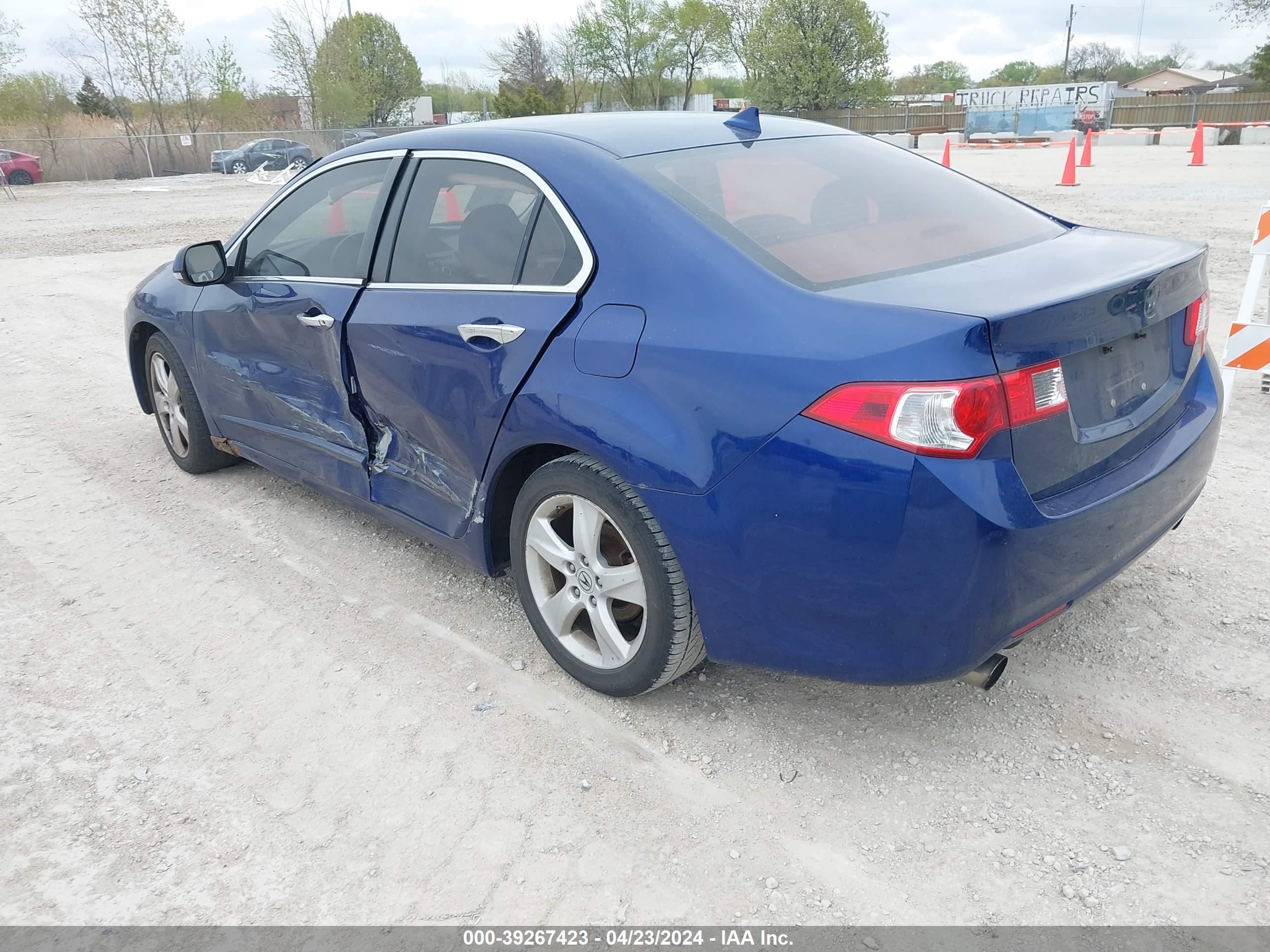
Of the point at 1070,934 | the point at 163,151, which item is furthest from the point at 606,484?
the point at 163,151

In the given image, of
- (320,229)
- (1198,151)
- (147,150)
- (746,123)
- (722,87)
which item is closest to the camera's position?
(746,123)

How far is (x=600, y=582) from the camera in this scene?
2857 mm

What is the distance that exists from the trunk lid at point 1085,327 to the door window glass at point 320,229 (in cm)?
208

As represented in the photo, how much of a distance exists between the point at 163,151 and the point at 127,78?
8827 millimetres

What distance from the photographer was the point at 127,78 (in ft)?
140

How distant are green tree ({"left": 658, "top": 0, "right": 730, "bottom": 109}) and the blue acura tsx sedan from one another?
6912 cm

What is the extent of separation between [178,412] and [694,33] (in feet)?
234

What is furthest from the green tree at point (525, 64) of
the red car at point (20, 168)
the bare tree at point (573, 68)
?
the red car at point (20, 168)

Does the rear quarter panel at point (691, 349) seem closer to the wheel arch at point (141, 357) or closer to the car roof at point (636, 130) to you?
the car roof at point (636, 130)

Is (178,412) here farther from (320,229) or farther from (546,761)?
(546,761)

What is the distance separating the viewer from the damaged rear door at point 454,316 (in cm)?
291

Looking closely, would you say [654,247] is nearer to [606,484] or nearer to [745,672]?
[606,484]

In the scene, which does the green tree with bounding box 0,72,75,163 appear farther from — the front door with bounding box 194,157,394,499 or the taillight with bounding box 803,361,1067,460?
the taillight with bounding box 803,361,1067,460

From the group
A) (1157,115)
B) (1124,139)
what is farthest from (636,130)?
(1157,115)
